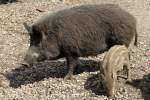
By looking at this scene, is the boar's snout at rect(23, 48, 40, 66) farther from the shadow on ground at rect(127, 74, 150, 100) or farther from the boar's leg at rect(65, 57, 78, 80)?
the shadow on ground at rect(127, 74, 150, 100)

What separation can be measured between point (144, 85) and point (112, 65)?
705mm

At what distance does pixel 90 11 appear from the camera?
25.4 feet

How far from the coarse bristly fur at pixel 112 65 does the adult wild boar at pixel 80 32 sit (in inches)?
18.0

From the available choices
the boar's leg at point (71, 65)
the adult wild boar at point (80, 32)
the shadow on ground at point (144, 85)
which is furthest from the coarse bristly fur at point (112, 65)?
the boar's leg at point (71, 65)

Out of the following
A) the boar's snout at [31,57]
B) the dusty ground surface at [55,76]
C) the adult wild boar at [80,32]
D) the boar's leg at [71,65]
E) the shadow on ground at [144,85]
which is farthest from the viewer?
the boar's snout at [31,57]

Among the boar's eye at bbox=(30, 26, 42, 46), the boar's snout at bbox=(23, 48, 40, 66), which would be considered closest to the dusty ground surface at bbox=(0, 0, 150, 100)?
the boar's snout at bbox=(23, 48, 40, 66)

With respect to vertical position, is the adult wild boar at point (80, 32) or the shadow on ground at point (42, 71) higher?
the adult wild boar at point (80, 32)

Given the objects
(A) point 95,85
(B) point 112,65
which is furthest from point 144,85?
(A) point 95,85

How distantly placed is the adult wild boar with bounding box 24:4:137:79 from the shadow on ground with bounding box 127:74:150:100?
0.78 m

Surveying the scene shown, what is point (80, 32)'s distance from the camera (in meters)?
7.60

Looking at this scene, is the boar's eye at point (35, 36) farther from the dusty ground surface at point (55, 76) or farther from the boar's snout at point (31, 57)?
the dusty ground surface at point (55, 76)

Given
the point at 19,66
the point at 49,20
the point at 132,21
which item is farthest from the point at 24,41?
the point at 132,21

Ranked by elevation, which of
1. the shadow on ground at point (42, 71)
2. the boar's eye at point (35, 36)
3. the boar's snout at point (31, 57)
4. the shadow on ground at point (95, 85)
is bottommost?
the shadow on ground at point (42, 71)

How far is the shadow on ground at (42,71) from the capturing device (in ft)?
26.5
